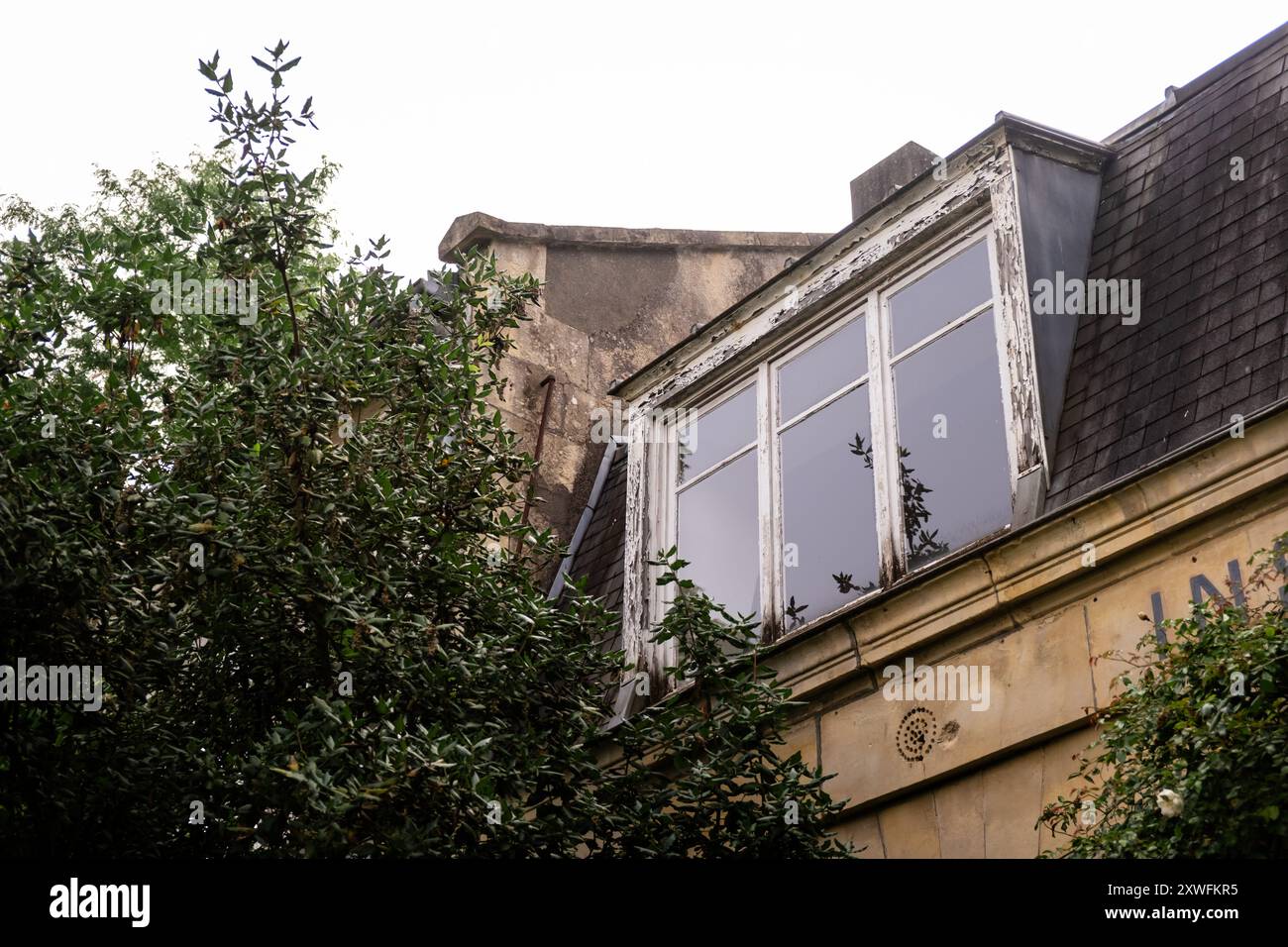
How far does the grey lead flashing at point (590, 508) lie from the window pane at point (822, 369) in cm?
275

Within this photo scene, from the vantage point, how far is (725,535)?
10.4 metres

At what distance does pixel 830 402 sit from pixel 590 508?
3.61 meters

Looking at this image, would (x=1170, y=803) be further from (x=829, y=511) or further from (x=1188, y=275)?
(x=829, y=511)

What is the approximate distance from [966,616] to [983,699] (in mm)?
445

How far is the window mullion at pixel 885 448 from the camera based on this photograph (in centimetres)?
890

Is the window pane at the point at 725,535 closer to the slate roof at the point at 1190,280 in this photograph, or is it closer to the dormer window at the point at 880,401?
the dormer window at the point at 880,401

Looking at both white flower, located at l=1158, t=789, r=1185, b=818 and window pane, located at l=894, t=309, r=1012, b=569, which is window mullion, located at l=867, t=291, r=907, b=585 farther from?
white flower, located at l=1158, t=789, r=1185, b=818

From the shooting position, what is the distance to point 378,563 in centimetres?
747

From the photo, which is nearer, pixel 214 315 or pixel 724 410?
pixel 214 315

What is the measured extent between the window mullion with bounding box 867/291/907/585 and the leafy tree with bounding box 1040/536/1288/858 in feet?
9.95

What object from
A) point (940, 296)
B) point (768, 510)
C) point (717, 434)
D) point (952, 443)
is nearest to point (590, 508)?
point (717, 434)

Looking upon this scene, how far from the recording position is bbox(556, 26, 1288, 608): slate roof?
762 cm
